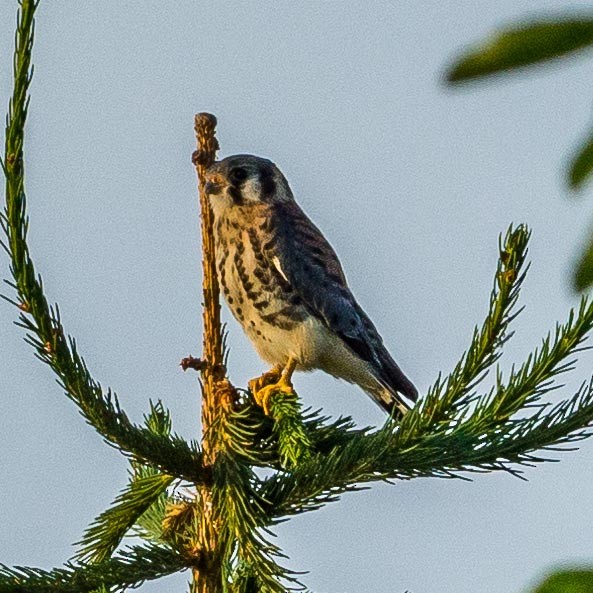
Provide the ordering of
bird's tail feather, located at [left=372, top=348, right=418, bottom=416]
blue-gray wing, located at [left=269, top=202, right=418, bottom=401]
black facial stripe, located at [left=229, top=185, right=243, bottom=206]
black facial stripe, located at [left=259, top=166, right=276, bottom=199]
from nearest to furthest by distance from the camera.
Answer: bird's tail feather, located at [left=372, top=348, right=418, bottom=416], blue-gray wing, located at [left=269, top=202, right=418, bottom=401], black facial stripe, located at [left=229, top=185, right=243, bottom=206], black facial stripe, located at [left=259, top=166, right=276, bottom=199]

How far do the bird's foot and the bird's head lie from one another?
1.18 metres

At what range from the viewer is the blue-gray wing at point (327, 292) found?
536 cm

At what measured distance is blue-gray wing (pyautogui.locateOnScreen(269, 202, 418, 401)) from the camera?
5.36 meters

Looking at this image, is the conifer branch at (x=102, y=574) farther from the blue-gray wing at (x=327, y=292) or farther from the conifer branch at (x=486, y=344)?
the blue-gray wing at (x=327, y=292)

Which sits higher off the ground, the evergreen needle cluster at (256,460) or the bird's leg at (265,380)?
the bird's leg at (265,380)

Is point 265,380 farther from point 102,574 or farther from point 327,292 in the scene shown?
point 102,574

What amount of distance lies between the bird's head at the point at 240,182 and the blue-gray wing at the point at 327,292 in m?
0.15

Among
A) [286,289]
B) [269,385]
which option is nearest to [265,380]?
[269,385]

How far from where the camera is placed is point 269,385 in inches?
146

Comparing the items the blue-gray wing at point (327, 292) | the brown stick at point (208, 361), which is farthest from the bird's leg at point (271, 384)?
the blue-gray wing at point (327, 292)

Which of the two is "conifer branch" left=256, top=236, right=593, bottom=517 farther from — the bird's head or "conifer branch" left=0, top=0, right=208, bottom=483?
the bird's head

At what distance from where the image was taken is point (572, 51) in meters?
0.44

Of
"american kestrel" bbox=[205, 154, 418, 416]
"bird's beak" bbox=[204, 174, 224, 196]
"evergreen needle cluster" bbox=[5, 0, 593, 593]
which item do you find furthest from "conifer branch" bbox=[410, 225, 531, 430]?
"bird's beak" bbox=[204, 174, 224, 196]

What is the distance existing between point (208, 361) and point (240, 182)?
9.84ft
